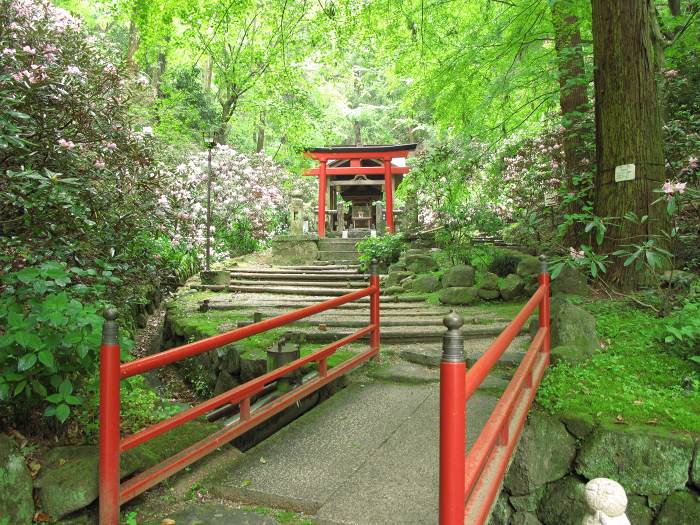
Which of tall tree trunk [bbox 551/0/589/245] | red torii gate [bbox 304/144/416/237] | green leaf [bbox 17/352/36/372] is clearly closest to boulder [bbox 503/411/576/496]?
green leaf [bbox 17/352/36/372]

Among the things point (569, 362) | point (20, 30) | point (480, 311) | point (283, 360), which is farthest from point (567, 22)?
point (20, 30)

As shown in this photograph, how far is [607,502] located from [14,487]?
254 cm

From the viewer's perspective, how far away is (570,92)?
6.37m

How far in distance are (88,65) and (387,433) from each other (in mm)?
3527

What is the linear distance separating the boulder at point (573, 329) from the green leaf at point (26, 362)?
3600 millimetres

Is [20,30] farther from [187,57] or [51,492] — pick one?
[187,57]

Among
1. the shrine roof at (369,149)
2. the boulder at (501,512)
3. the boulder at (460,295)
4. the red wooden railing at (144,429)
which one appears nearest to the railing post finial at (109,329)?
the red wooden railing at (144,429)

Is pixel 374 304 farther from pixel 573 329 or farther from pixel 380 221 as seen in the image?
pixel 380 221

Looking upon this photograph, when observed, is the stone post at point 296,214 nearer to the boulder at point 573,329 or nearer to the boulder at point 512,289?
the boulder at point 512,289

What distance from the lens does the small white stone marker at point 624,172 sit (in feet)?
16.1

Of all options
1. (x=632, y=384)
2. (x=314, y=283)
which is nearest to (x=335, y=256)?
(x=314, y=283)

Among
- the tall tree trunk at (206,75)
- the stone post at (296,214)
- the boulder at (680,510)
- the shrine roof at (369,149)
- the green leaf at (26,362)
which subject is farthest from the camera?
the tall tree trunk at (206,75)

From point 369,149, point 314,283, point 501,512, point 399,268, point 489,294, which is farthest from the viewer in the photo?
point 369,149

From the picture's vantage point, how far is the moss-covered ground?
3.11 meters
